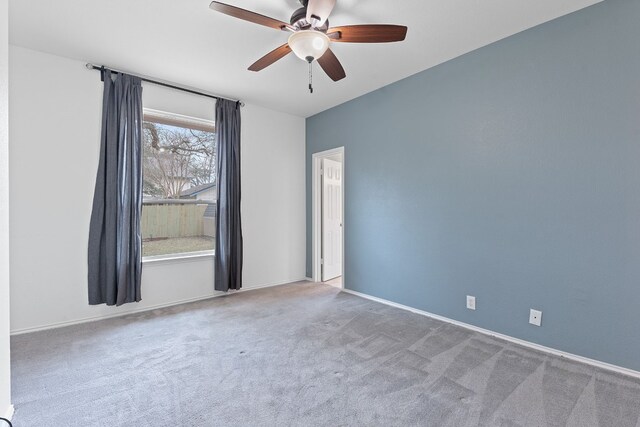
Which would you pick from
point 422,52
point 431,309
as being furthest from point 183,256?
point 422,52

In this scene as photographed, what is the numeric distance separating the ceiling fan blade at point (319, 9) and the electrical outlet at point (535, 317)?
112 inches

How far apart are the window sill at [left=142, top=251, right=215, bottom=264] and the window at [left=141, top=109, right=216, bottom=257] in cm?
4

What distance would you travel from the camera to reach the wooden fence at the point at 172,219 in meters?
3.63

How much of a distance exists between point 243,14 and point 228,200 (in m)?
2.48

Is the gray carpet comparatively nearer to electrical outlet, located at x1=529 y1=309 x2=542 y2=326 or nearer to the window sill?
electrical outlet, located at x1=529 y1=309 x2=542 y2=326

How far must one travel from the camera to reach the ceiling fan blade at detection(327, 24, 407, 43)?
1982 mm

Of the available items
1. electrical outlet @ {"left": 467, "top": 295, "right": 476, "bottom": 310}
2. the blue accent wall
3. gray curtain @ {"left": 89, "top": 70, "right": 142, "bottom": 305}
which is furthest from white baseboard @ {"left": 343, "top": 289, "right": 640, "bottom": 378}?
gray curtain @ {"left": 89, "top": 70, "right": 142, "bottom": 305}

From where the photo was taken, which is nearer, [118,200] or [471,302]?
[471,302]

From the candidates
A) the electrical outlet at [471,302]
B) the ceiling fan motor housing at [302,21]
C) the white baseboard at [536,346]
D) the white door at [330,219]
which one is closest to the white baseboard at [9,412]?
the ceiling fan motor housing at [302,21]

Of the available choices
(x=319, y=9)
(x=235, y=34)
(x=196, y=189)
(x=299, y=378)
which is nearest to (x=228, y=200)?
(x=196, y=189)

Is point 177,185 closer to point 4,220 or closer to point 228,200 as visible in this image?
point 228,200

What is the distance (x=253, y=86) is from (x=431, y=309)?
338 cm

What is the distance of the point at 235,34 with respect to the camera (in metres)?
2.60

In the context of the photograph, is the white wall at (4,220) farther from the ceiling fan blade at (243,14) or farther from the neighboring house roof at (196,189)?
the neighboring house roof at (196,189)
